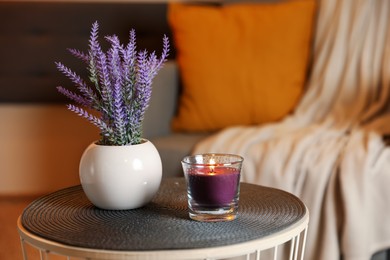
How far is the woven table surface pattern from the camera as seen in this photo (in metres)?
1.07

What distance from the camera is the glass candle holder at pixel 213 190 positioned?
3.84ft

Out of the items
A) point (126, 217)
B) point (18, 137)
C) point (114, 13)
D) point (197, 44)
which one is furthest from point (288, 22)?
point (126, 217)

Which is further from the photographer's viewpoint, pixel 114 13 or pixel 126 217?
pixel 114 13

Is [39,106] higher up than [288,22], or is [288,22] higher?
[288,22]

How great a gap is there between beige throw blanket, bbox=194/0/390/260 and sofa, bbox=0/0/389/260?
0.13 metres

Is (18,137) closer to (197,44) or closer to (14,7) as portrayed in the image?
(14,7)

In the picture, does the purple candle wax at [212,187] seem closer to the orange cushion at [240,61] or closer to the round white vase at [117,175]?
the round white vase at [117,175]

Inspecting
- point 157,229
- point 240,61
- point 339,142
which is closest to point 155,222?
point 157,229

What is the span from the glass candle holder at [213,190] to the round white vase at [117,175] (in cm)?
9

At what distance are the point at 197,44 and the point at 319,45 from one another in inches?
17.2

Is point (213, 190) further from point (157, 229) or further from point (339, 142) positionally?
point (339, 142)

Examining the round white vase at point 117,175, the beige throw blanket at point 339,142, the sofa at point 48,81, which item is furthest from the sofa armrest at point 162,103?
the round white vase at point 117,175

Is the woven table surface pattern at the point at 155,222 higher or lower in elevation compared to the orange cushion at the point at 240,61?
lower

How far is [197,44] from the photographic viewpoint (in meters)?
2.45
